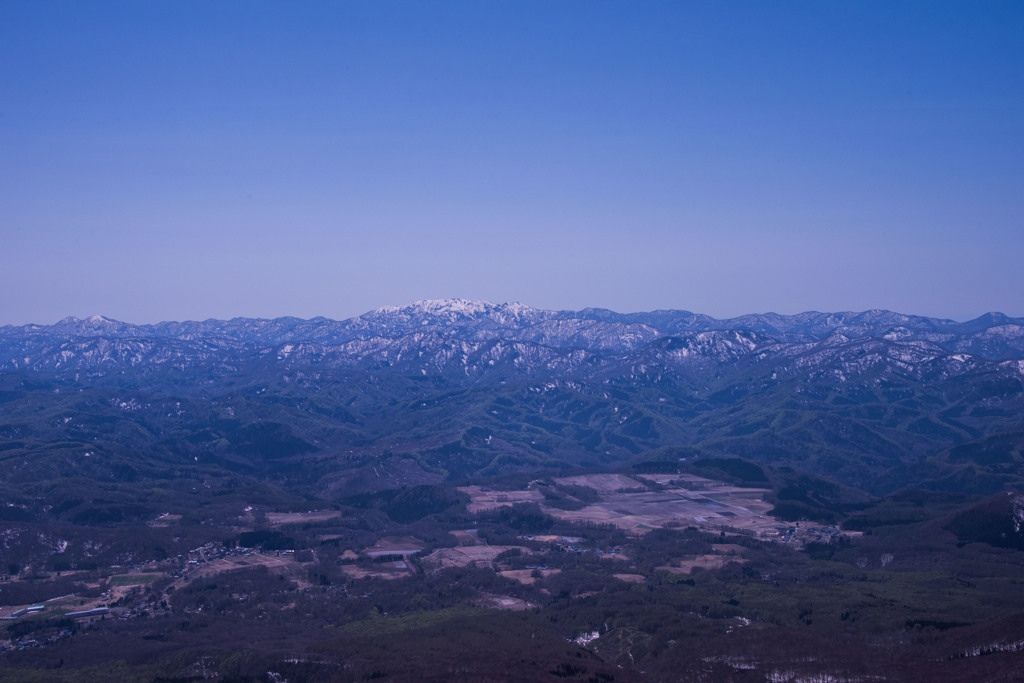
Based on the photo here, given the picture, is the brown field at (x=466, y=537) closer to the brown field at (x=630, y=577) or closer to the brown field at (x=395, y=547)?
the brown field at (x=395, y=547)

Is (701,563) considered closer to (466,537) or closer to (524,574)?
(524,574)

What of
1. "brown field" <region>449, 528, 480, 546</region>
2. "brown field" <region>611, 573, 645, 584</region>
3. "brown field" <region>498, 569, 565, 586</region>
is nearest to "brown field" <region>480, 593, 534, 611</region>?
"brown field" <region>498, 569, 565, 586</region>

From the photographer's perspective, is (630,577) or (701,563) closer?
(630,577)

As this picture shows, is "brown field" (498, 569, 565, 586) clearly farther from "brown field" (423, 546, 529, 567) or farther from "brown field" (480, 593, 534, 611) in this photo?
"brown field" (480, 593, 534, 611)

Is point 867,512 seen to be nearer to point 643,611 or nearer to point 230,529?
point 643,611

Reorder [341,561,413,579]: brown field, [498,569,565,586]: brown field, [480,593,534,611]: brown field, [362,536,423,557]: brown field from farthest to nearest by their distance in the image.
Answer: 1. [362,536,423,557]: brown field
2. [341,561,413,579]: brown field
3. [498,569,565,586]: brown field
4. [480,593,534,611]: brown field

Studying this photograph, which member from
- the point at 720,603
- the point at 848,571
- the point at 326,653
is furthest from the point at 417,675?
the point at 848,571

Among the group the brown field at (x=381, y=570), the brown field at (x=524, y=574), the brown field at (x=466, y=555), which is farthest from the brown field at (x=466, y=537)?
the brown field at (x=524, y=574)

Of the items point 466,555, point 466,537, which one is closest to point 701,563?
point 466,555
